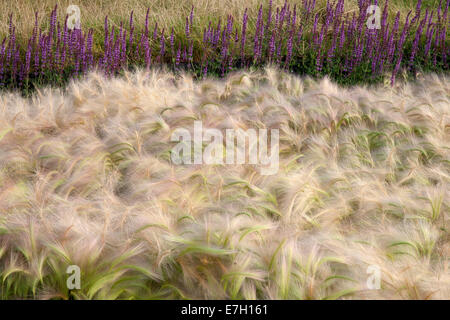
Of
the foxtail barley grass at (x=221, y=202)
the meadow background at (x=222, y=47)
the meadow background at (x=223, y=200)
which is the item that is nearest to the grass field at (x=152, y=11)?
the meadow background at (x=222, y=47)

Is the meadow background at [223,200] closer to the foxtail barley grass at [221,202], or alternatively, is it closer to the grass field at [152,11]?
the foxtail barley grass at [221,202]

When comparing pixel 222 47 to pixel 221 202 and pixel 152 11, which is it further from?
pixel 221 202

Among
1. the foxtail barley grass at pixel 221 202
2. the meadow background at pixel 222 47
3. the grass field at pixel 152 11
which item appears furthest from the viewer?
the grass field at pixel 152 11

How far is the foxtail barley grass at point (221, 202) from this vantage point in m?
1.56

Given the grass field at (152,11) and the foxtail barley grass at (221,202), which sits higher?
the grass field at (152,11)

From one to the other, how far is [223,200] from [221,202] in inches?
1.1

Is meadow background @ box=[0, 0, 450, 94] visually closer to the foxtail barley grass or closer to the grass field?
the grass field

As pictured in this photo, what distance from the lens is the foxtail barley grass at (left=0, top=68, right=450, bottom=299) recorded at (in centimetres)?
156

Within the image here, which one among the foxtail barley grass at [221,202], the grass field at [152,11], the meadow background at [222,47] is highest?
the grass field at [152,11]

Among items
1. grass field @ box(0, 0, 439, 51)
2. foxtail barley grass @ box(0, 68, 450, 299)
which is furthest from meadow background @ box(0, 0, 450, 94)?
foxtail barley grass @ box(0, 68, 450, 299)

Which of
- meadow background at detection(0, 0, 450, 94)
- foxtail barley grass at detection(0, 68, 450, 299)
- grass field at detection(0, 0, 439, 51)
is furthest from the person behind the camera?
grass field at detection(0, 0, 439, 51)

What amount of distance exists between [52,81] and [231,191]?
3214 mm
